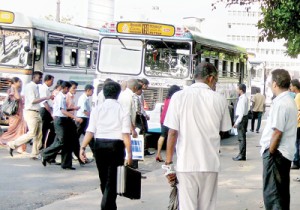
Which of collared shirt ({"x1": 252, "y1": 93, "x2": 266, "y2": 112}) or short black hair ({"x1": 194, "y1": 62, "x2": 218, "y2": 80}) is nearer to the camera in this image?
short black hair ({"x1": 194, "y1": 62, "x2": 218, "y2": 80})

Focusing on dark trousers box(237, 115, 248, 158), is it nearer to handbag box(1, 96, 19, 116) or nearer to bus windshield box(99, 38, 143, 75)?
bus windshield box(99, 38, 143, 75)

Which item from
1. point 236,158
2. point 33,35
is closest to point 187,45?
point 236,158

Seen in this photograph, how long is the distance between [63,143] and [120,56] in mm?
4652

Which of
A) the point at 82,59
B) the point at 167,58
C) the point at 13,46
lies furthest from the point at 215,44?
the point at 13,46

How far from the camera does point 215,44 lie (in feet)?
58.7

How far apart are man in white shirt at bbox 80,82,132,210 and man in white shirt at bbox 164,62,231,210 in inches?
72.3

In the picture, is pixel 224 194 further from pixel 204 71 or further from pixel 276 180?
pixel 204 71

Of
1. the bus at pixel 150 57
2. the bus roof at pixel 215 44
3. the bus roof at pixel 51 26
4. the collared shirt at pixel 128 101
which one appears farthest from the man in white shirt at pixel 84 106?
the bus roof at pixel 51 26

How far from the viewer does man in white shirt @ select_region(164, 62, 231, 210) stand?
5.20 meters

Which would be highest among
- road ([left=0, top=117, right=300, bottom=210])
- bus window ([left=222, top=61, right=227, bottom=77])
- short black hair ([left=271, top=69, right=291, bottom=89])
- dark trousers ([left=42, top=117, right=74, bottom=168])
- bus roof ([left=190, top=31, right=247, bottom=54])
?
bus roof ([left=190, top=31, right=247, bottom=54])

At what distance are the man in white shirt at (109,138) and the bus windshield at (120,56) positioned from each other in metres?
8.18

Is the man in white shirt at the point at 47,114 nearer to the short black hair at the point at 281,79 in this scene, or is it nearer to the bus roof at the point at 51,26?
the bus roof at the point at 51,26

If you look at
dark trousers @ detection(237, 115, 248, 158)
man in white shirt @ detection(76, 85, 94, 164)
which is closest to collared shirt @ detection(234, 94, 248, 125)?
dark trousers @ detection(237, 115, 248, 158)

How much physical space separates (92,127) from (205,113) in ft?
7.50
